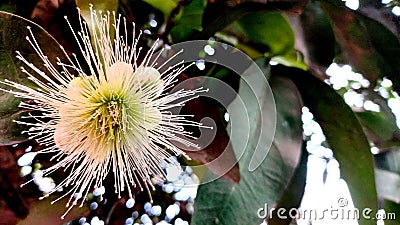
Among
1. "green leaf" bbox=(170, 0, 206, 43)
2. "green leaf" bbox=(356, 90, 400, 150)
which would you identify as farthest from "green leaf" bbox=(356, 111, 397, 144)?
"green leaf" bbox=(170, 0, 206, 43)

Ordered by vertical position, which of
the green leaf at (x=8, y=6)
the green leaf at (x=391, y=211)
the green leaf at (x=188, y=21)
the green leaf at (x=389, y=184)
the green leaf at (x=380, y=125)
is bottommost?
the green leaf at (x=391, y=211)

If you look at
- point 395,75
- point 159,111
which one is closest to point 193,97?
point 159,111

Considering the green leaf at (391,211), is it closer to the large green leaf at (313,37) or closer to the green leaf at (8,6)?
the large green leaf at (313,37)

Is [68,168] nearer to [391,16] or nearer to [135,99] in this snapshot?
[135,99]

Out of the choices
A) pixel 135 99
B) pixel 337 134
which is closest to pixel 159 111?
pixel 135 99

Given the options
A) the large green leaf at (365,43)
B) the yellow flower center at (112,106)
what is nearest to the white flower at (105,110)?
the yellow flower center at (112,106)

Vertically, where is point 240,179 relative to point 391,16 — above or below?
below

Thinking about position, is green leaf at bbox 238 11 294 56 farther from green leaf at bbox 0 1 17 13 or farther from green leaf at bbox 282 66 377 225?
green leaf at bbox 0 1 17 13
